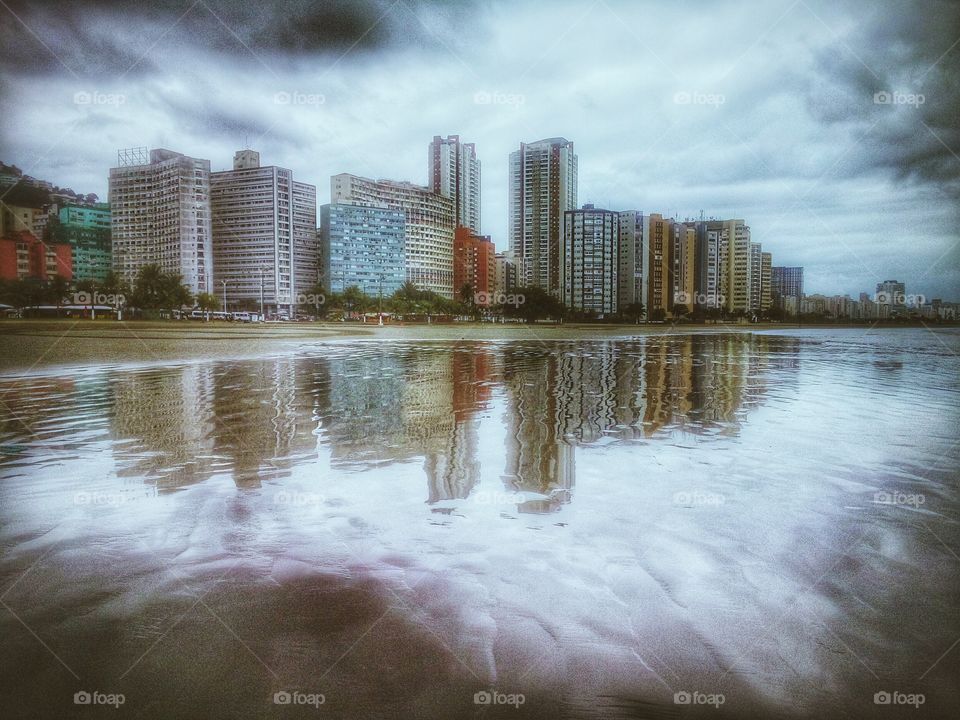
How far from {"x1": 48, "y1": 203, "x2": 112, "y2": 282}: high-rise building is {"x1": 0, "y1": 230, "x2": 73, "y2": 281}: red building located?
1.09ft

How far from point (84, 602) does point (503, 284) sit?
42831 mm

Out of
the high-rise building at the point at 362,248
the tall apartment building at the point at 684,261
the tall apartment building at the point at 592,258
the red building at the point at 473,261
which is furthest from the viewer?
the tall apartment building at the point at 592,258

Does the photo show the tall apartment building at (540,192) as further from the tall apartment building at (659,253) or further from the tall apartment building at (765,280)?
the tall apartment building at (659,253)

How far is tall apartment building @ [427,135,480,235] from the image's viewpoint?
22.8m

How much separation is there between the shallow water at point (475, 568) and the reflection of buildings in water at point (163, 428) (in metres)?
0.05

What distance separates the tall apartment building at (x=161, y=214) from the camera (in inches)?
652

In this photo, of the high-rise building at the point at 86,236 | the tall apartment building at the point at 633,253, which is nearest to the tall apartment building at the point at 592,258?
the tall apartment building at the point at 633,253

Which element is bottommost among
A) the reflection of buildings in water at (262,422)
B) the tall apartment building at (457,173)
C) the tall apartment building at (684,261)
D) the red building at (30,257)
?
the reflection of buildings in water at (262,422)

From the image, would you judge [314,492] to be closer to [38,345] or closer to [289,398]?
[289,398]

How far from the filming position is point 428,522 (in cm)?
347

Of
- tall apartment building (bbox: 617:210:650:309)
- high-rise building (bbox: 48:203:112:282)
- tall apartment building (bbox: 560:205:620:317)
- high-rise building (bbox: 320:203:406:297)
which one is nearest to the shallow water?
high-rise building (bbox: 48:203:112:282)

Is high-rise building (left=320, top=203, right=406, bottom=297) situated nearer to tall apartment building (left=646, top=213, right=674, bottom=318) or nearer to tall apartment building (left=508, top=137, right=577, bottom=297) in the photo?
tall apartment building (left=508, top=137, right=577, bottom=297)

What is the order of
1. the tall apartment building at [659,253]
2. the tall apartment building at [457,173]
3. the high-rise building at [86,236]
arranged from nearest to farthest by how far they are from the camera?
1. the high-rise building at [86,236]
2. the tall apartment building at [457,173]
3. the tall apartment building at [659,253]

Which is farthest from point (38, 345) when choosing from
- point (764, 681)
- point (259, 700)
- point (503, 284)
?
point (503, 284)
